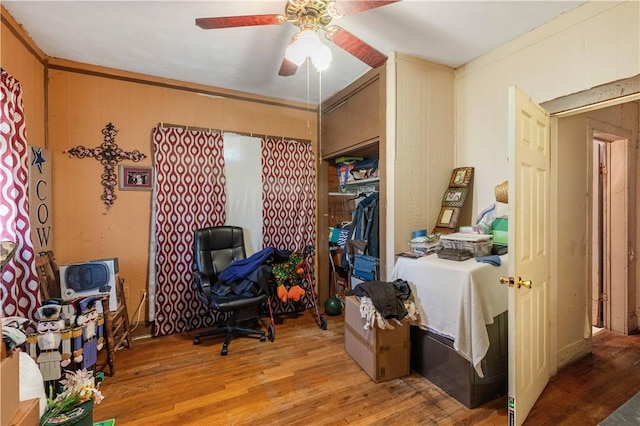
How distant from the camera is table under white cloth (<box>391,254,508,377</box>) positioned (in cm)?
178

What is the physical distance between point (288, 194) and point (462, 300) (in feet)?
7.57

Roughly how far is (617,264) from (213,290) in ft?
13.1

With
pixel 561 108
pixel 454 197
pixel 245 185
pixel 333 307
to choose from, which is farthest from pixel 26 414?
pixel 561 108

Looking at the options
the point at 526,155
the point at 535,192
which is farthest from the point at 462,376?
the point at 526,155

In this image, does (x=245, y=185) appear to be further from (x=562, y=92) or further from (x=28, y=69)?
(x=562, y=92)

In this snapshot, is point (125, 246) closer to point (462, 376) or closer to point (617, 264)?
point (462, 376)

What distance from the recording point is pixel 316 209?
380cm

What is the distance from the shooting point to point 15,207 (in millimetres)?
1838

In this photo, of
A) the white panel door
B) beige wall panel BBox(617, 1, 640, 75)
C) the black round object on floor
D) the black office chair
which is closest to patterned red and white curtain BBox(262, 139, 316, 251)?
the black office chair

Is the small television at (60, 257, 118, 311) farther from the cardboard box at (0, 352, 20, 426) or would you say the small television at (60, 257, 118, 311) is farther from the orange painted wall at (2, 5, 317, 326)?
the cardboard box at (0, 352, 20, 426)

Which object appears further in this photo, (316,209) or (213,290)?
(316,209)

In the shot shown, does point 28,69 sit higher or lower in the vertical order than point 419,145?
higher

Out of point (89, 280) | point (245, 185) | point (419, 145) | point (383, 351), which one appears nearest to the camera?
point (383, 351)

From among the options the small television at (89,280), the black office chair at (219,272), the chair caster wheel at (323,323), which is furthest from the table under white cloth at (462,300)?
the small television at (89,280)
